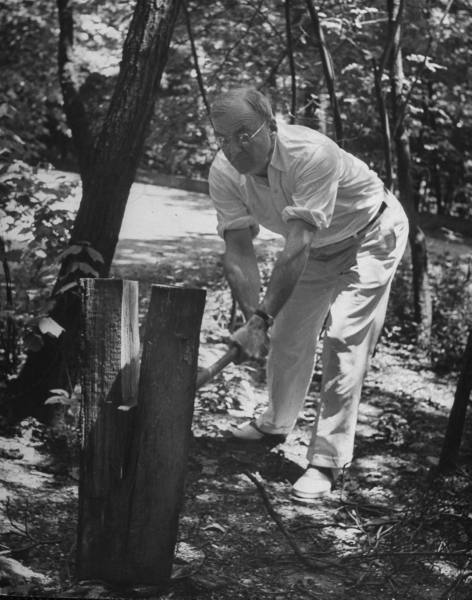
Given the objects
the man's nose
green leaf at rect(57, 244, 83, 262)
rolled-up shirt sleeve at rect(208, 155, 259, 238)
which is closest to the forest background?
green leaf at rect(57, 244, 83, 262)

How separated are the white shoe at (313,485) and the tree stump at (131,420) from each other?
51.6 inches

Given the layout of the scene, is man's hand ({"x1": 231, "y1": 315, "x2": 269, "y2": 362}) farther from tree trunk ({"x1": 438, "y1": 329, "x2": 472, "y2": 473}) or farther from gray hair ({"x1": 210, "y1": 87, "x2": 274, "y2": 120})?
tree trunk ({"x1": 438, "y1": 329, "x2": 472, "y2": 473})

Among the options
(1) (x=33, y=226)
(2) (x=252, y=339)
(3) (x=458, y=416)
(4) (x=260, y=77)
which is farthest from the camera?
(4) (x=260, y=77)

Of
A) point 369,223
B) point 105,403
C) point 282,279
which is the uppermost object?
point 369,223

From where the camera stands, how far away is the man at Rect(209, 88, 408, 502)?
136 inches

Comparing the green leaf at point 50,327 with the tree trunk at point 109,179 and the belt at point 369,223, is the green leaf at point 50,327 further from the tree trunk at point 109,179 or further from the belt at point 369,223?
the belt at point 369,223

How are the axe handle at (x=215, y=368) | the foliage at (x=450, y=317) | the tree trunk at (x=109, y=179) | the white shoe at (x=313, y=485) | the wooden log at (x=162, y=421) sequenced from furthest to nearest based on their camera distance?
the foliage at (x=450, y=317), the tree trunk at (x=109, y=179), the white shoe at (x=313, y=485), the axe handle at (x=215, y=368), the wooden log at (x=162, y=421)

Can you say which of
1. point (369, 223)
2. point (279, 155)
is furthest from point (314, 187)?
point (369, 223)

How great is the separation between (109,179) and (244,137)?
1.11 metres

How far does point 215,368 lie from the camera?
305 centimetres

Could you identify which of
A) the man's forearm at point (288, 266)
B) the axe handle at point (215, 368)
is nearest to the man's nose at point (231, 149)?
the man's forearm at point (288, 266)

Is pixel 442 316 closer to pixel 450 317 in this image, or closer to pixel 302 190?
pixel 450 317

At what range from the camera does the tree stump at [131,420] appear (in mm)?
2729

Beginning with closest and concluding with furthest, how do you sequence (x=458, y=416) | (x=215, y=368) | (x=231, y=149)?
(x=215, y=368) → (x=231, y=149) → (x=458, y=416)
